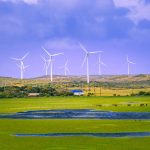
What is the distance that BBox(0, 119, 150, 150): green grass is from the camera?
125 ft

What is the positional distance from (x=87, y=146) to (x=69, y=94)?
12888 centimetres

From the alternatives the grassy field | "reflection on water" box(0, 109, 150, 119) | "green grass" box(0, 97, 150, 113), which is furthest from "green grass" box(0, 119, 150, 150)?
"green grass" box(0, 97, 150, 113)

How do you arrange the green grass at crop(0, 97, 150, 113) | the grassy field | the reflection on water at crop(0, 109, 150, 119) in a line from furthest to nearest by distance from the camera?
the green grass at crop(0, 97, 150, 113), the reflection on water at crop(0, 109, 150, 119), the grassy field

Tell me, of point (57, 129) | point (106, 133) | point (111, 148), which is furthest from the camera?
point (57, 129)

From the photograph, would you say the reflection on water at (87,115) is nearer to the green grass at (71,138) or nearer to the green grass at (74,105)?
the green grass at (74,105)

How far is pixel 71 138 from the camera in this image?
42.8 metres

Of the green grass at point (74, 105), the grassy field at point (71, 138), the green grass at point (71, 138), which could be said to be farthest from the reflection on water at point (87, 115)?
the green grass at point (71, 138)

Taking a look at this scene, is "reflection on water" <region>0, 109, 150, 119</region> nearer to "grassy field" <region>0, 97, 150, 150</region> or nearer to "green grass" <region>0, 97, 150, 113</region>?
"grassy field" <region>0, 97, 150, 150</region>

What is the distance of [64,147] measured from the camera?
1494 inches

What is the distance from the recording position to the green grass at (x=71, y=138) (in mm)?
38156

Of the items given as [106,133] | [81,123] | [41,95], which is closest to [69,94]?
[41,95]

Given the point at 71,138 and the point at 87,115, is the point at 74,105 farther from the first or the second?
the point at 71,138

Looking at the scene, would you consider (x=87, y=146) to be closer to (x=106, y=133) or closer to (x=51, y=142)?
(x=51, y=142)

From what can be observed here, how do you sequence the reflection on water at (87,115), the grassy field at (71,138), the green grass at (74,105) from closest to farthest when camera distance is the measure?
1. the grassy field at (71,138)
2. the reflection on water at (87,115)
3. the green grass at (74,105)
